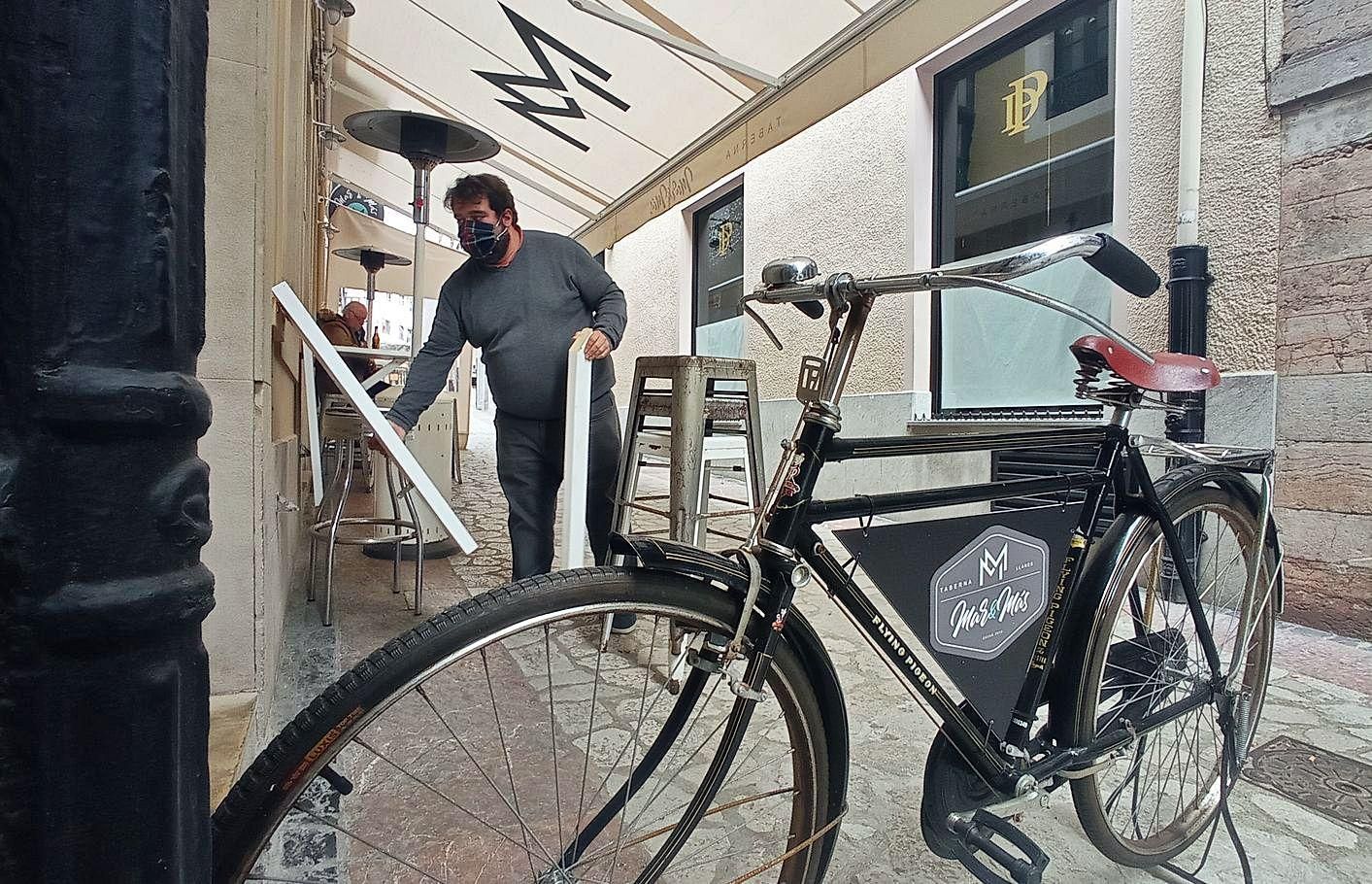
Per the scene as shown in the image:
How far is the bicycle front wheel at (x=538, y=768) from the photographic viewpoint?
2.63 feet

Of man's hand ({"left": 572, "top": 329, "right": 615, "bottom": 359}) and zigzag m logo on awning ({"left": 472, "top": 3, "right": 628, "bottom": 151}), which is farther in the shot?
zigzag m logo on awning ({"left": 472, "top": 3, "right": 628, "bottom": 151})

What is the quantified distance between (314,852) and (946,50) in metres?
5.01

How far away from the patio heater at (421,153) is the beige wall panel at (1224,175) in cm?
297

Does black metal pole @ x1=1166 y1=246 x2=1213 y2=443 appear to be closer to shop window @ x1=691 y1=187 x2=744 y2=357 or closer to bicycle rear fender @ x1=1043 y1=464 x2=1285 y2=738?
bicycle rear fender @ x1=1043 y1=464 x2=1285 y2=738

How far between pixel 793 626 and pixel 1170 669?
0.95 m

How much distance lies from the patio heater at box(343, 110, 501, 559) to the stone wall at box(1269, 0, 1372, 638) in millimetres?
3259

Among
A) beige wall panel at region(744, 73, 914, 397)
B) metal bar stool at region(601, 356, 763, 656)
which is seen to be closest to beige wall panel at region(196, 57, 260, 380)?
metal bar stool at region(601, 356, 763, 656)

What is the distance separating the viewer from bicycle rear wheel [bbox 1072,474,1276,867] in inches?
54.6

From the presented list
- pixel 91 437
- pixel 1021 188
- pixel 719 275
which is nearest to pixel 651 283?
pixel 719 275

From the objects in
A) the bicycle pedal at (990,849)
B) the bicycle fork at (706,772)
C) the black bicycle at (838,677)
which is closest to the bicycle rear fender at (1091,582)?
the black bicycle at (838,677)

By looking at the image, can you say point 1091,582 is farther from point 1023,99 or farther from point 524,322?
point 1023,99

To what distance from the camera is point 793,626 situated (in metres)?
1.03

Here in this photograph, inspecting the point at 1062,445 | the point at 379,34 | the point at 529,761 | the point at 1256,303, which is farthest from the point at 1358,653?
the point at 379,34

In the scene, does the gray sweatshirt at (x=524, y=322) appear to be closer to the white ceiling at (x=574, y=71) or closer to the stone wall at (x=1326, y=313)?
the stone wall at (x=1326, y=313)
